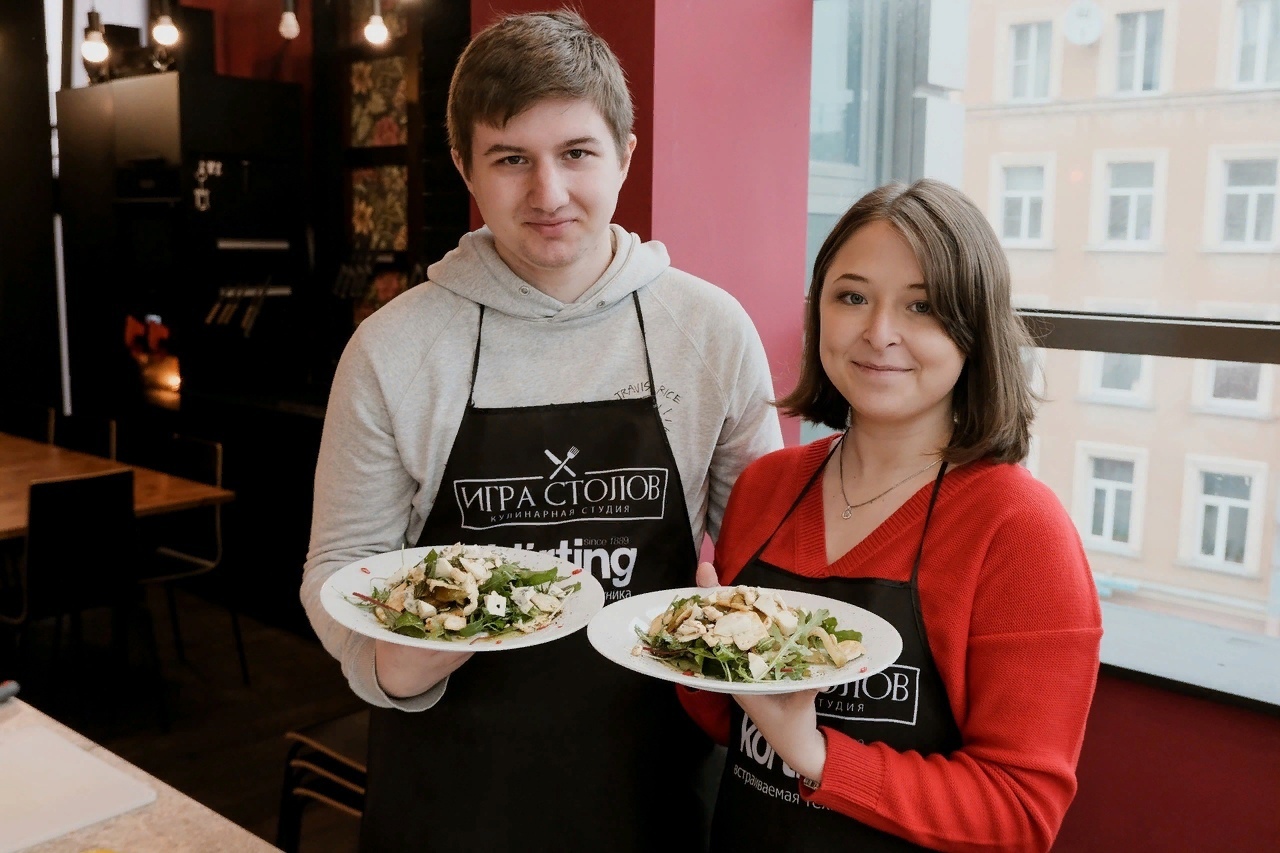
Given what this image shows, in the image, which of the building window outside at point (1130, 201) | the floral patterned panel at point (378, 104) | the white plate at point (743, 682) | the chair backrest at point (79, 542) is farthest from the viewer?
the floral patterned panel at point (378, 104)

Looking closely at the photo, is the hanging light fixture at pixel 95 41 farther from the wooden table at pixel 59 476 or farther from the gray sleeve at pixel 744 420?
the gray sleeve at pixel 744 420

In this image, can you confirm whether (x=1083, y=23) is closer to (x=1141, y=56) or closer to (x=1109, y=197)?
(x=1141, y=56)

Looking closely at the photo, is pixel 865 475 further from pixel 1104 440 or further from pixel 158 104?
pixel 158 104

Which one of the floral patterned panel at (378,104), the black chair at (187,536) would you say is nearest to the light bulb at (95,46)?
the floral patterned panel at (378,104)

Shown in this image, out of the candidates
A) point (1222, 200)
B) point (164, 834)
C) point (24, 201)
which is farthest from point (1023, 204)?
point (24, 201)

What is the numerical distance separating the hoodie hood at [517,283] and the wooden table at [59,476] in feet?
8.81

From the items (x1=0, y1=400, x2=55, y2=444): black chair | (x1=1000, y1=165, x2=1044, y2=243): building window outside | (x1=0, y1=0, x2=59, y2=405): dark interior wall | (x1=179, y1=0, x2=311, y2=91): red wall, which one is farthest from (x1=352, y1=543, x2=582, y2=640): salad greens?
(x1=0, y1=0, x2=59, y2=405): dark interior wall

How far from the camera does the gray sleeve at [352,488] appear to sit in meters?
1.56

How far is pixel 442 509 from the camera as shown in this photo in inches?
63.8

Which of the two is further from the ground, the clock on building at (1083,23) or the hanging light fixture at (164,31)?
the hanging light fixture at (164,31)

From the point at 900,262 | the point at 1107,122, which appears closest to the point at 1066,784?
the point at 900,262

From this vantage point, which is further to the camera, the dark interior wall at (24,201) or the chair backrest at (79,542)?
the dark interior wall at (24,201)

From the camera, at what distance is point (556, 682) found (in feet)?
5.27

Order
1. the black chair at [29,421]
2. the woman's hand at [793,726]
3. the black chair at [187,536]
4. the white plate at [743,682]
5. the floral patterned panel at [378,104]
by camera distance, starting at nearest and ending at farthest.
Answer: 1. the white plate at [743,682]
2. the woman's hand at [793,726]
3. the black chair at [187,536]
4. the floral patterned panel at [378,104]
5. the black chair at [29,421]
